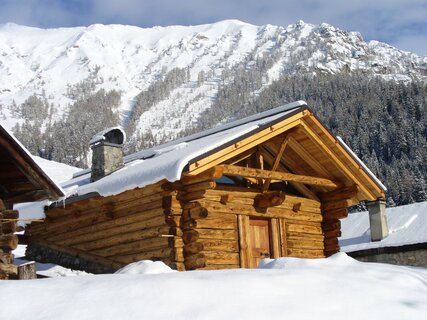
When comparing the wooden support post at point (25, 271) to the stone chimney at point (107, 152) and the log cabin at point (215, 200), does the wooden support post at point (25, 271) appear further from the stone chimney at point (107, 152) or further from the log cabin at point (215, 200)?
the stone chimney at point (107, 152)

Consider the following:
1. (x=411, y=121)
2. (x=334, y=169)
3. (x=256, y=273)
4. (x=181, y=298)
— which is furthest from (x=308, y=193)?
(x=411, y=121)

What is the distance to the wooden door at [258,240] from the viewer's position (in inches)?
636

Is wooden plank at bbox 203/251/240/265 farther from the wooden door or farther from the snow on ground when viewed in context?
the snow on ground

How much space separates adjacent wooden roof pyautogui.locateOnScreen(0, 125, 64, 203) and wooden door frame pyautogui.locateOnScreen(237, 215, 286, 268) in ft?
16.1

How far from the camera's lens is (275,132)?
15.6 metres

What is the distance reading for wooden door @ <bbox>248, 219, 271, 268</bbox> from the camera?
16.2m

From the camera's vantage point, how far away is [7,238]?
1217cm

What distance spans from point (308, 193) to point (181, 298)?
12.0 metres

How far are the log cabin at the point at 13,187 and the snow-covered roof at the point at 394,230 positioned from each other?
16823 millimetres

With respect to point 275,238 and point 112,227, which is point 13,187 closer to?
→ point 112,227

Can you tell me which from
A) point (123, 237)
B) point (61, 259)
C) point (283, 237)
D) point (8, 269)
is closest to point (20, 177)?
point (8, 269)

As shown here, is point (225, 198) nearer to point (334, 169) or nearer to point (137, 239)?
point (137, 239)

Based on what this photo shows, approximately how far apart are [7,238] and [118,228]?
417 cm

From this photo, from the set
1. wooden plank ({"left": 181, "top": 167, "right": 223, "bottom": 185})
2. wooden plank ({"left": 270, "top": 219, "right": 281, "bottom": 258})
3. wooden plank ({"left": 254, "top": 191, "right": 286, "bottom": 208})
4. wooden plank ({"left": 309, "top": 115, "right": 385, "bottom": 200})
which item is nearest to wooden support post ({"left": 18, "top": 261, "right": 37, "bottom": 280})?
wooden plank ({"left": 181, "top": 167, "right": 223, "bottom": 185})
